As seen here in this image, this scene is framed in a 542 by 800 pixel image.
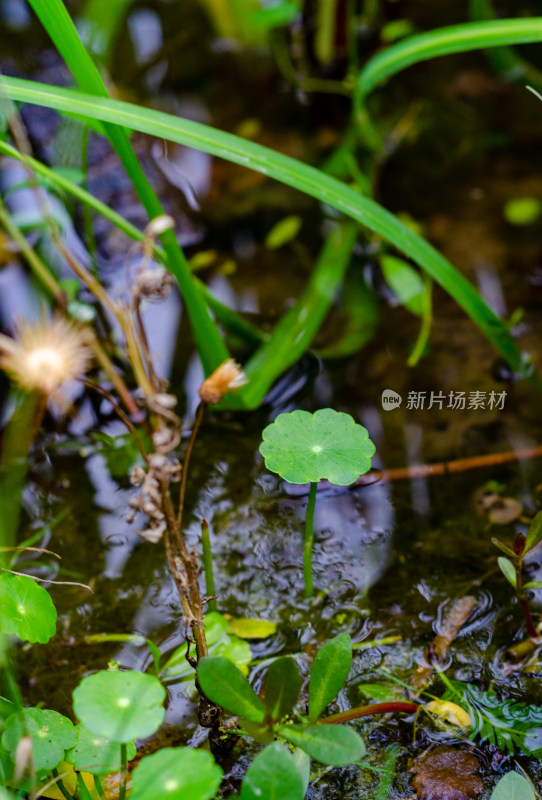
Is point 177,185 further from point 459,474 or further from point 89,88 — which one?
point 459,474

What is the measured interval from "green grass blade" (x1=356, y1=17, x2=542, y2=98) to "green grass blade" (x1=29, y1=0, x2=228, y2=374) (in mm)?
801

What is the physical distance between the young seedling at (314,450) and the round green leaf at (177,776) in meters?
0.43

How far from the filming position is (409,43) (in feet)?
5.57

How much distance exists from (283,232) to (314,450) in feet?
4.05

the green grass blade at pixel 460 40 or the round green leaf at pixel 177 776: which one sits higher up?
the green grass blade at pixel 460 40

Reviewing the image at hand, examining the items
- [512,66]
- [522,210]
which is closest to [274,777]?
[522,210]

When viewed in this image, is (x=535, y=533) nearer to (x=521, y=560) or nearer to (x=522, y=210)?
(x=521, y=560)

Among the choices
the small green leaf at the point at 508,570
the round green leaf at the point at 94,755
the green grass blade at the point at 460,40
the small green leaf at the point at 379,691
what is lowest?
the small green leaf at the point at 379,691

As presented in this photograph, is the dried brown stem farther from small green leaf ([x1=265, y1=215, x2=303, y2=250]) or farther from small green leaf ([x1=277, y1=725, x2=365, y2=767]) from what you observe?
small green leaf ([x1=265, y1=215, x2=303, y2=250])

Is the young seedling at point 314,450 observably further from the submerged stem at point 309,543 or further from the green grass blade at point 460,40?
the green grass blade at point 460,40

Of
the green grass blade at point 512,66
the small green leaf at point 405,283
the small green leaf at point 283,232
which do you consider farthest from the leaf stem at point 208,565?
the green grass blade at point 512,66

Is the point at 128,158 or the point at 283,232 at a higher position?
the point at 128,158

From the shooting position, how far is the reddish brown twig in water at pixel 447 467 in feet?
5.16

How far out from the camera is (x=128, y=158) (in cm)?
134
